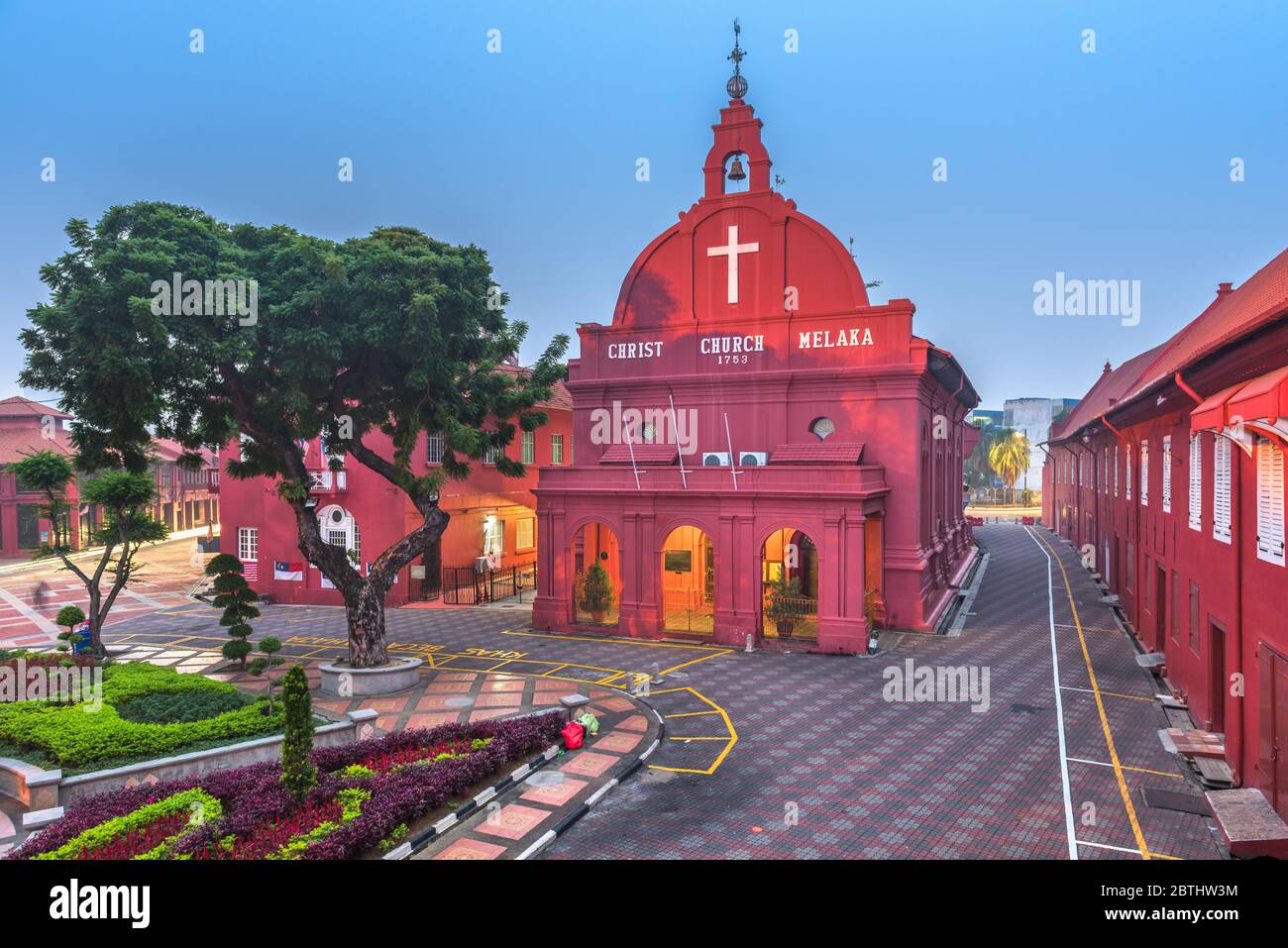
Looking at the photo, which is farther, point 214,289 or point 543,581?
point 543,581

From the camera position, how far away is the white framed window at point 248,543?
35344mm

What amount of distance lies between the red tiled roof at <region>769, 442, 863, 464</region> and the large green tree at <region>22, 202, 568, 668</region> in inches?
403

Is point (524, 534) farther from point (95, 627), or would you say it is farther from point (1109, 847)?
point (1109, 847)

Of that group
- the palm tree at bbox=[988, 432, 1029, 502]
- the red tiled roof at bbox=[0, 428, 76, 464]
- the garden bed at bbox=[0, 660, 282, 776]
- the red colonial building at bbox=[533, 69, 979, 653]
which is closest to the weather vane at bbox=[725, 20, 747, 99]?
the red colonial building at bbox=[533, 69, 979, 653]

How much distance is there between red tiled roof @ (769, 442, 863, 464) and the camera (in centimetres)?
2708

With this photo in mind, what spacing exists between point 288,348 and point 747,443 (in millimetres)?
16669

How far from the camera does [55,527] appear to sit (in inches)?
901

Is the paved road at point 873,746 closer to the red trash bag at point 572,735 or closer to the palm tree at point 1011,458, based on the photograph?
the red trash bag at point 572,735

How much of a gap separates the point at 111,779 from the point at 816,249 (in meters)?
25.7

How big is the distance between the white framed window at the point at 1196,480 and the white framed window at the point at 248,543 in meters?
35.4

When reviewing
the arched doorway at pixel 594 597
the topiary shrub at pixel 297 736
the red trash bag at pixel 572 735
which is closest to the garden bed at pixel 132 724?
the topiary shrub at pixel 297 736

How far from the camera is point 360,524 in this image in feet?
108
